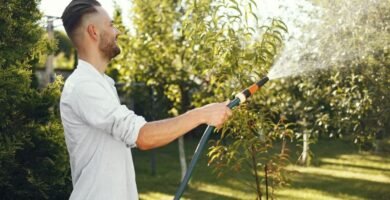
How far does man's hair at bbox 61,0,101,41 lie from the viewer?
94.0 inches

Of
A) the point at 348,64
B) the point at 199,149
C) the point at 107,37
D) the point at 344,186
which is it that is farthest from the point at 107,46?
the point at 344,186

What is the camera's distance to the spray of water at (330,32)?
6191 millimetres

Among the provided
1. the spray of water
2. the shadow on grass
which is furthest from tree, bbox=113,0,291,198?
the shadow on grass

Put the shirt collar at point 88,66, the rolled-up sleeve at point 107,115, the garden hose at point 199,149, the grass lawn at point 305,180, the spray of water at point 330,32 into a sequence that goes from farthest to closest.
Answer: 1. the grass lawn at point 305,180
2. the spray of water at point 330,32
3. the garden hose at point 199,149
4. the shirt collar at point 88,66
5. the rolled-up sleeve at point 107,115

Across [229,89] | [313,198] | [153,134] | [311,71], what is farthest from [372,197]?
[153,134]

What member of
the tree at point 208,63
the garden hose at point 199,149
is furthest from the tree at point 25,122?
the garden hose at point 199,149

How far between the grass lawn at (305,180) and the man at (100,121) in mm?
5403

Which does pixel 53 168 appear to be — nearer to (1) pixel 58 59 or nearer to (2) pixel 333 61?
(2) pixel 333 61

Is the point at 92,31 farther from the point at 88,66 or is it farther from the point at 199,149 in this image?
the point at 199,149

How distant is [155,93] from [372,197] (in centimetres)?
450

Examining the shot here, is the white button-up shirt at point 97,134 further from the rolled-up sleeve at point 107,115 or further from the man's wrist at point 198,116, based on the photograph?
the man's wrist at point 198,116

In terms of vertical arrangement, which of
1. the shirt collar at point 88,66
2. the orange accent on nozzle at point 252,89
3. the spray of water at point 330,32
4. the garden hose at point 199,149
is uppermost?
the spray of water at point 330,32

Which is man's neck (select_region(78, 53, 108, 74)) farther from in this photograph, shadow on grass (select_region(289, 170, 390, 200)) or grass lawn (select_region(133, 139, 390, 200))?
shadow on grass (select_region(289, 170, 390, 200))

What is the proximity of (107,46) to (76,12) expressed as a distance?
0.63ft
